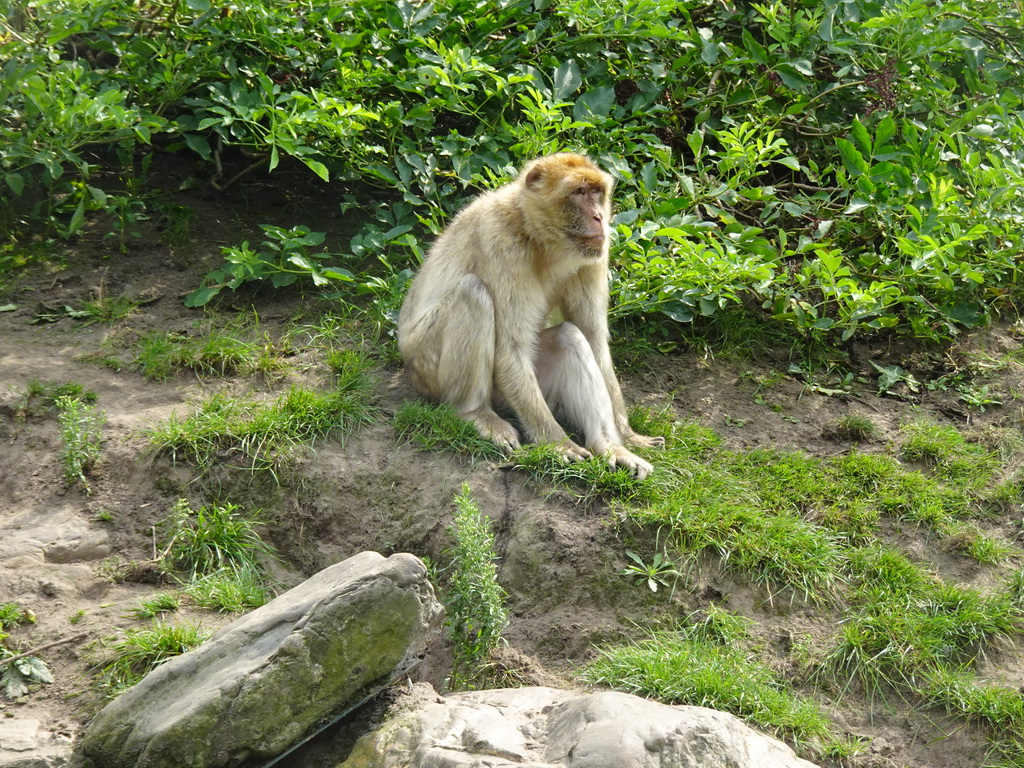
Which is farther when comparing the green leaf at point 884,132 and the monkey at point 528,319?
the green leaf at point 884,132

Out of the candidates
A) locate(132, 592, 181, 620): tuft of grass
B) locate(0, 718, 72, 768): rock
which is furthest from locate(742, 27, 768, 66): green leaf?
locate(0, 718, 72, 768): rock

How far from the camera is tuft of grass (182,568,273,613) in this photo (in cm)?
505

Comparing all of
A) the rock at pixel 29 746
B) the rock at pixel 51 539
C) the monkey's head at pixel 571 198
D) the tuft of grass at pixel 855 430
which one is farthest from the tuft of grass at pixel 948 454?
the rock at pixel 29 746

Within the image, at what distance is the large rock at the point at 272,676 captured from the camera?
3977 mm

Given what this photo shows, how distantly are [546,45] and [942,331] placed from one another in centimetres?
335

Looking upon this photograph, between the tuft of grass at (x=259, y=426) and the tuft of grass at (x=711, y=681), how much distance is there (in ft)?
6.69

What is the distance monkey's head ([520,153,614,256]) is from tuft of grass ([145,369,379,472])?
1.50 metres

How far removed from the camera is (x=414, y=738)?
4.11 metres

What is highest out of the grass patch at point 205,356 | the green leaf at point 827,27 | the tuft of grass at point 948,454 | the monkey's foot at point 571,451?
the green leaf at point 827,27

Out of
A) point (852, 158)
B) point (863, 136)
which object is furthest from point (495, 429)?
point (863, 136)

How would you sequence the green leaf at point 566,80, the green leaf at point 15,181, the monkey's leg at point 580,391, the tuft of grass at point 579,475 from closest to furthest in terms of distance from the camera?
1. the tuft of grass at point 579,475
2. the monkey's leg at point 580,391
3. the green leaf at point 15,181
4. the green leaf at point 566,80

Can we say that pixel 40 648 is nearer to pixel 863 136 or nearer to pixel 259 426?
pixel 259 426

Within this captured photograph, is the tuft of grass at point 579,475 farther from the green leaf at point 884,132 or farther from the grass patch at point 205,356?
the green leaf at point 884,132

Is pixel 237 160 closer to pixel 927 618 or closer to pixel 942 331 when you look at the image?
pixel 942 331
